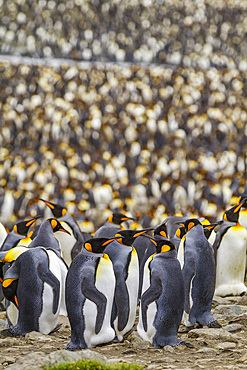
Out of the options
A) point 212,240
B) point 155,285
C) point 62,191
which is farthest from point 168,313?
point 62,191

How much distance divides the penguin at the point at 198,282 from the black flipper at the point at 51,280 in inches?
42.5

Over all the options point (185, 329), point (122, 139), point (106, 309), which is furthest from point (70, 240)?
point (122, 139)

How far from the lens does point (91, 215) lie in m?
9.84

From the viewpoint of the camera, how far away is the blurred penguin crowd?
10516mm

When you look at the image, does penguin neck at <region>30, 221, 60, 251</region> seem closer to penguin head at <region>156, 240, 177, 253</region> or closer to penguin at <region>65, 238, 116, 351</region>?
penguin at <region>65, 238, 116, 351</region>

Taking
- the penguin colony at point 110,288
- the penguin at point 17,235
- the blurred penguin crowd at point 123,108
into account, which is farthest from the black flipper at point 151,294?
the blurred penguin crowd at point 123,108

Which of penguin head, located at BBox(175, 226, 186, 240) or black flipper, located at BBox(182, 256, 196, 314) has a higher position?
penguin head, located at BBox(175, 226, 186, 240)

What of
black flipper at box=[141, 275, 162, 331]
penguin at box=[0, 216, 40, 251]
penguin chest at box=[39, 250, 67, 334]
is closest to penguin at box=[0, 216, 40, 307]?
penguin at box=[0, 216, 40, 251]

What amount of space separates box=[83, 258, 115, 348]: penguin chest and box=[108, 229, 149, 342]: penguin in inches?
6.1

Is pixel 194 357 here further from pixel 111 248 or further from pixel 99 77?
pixel 99 77

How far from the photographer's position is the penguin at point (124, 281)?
445 centimetres

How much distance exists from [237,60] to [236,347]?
1235 centimetres

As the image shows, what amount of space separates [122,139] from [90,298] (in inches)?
318

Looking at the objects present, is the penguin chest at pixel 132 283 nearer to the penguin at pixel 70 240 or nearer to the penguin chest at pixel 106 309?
the penguin chest at pixel 106 309
